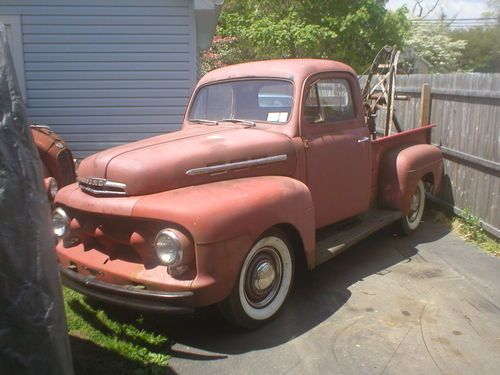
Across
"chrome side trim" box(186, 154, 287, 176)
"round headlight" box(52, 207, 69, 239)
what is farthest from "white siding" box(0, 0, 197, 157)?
"round headlight" box(52, 207, 69, 239)

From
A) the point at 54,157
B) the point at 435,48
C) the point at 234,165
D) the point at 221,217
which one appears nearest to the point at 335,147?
the point at 234,165

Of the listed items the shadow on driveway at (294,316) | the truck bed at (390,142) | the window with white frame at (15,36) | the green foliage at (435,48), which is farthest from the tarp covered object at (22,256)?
the green foliage at (435,48)

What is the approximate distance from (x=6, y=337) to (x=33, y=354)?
0.13 metres

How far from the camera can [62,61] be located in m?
8.88

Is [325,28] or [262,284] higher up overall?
[325,28]

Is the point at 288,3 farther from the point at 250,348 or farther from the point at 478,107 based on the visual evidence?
the point at 250,348

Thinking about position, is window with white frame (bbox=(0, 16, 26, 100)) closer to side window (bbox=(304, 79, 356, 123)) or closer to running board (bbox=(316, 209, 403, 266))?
side window (bbox=(304, 79, 356, 123))

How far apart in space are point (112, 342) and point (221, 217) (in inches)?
45.6

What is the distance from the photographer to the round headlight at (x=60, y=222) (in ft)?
12.5

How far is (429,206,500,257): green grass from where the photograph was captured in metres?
5.56

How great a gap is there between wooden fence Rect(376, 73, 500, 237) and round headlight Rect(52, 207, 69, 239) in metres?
4.33

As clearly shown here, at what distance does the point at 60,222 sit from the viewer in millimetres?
3828

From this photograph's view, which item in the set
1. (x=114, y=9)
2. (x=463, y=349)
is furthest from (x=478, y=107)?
(x=114, y=9)

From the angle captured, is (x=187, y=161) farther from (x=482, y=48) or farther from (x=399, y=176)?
(x=482, y=48)
